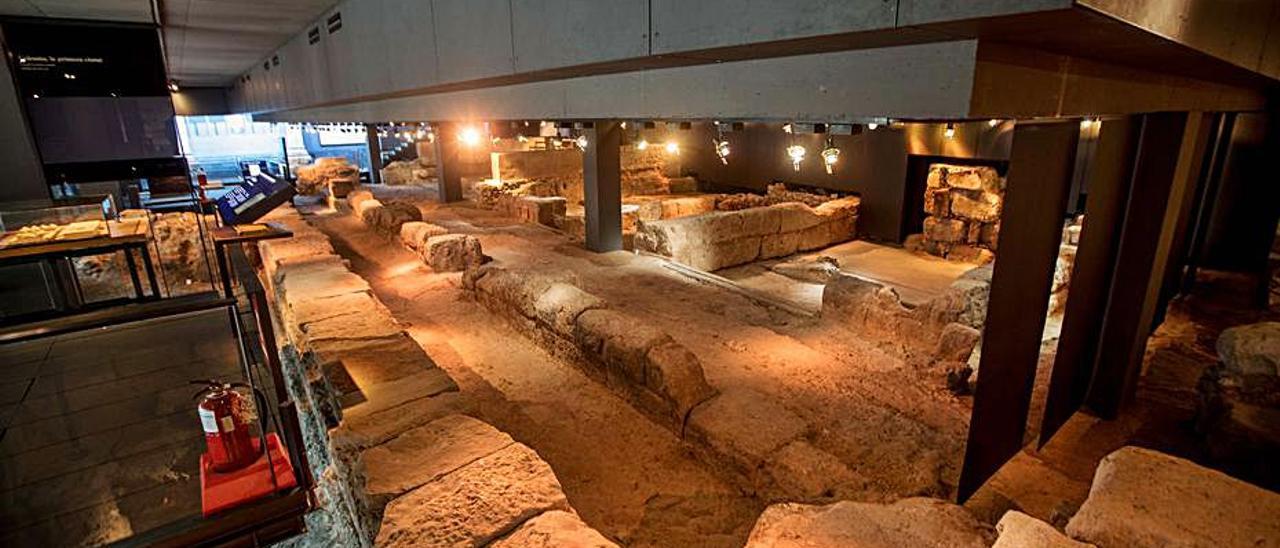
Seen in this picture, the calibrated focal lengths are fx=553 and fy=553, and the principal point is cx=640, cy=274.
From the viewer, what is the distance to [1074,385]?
15.0ft

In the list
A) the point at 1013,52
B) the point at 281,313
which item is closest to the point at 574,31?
the point at 1013,52

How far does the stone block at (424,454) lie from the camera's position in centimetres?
280

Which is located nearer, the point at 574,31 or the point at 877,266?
the point at 574,31

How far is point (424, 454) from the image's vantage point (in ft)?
10.1

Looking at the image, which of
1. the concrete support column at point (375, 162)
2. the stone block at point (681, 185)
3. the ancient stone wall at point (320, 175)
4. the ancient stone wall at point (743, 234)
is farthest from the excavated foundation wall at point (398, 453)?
the concrete support column at point (375, 162)

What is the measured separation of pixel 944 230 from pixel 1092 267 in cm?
884

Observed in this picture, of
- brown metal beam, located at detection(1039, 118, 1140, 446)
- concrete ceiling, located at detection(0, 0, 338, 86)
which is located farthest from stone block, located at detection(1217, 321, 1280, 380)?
concrete ceiling, located at detection(0, 0, 338, 86)

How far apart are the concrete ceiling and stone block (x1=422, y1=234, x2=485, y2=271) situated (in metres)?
3.50

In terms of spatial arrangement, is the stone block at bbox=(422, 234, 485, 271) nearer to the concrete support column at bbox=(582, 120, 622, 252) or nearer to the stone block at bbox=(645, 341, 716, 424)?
the concrete support column at bbox=(582, 120, 622, 252)

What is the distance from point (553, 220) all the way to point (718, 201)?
5461 millimetres

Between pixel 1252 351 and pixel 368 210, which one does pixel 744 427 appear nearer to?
pixel 1252 351

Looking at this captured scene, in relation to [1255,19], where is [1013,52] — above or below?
below

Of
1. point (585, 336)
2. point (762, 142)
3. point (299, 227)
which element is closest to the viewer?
point (585, 336)

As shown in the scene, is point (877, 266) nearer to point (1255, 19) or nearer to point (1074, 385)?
point (1074, 385)
